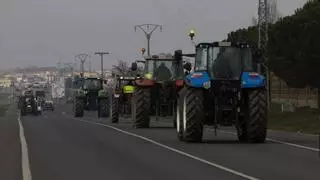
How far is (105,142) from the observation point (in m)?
24.2

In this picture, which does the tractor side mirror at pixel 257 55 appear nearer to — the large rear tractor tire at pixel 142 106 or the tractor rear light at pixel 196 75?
the tractor rear light at pixel 196 75

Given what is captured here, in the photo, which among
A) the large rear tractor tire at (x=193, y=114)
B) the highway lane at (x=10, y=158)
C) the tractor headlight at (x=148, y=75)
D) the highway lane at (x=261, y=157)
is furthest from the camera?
the tractor headlight at (x=148, y=75)

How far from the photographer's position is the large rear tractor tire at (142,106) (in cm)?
3269

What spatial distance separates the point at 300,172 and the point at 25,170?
5.68 metres

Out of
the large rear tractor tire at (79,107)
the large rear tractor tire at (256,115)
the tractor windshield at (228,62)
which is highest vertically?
the tractor windshield at (228,62)

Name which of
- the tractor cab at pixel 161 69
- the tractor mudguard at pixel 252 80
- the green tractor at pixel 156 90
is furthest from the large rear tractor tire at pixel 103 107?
the tractor mudguard at pixel 252 80

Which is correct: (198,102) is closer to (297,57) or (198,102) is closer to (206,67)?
(206,67)

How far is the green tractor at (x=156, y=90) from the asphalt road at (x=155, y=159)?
6842 mm

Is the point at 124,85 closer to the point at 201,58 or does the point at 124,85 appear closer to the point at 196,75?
the point at 201,58

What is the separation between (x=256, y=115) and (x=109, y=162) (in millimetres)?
7037

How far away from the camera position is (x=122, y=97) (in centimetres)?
4216

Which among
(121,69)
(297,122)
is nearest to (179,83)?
(297,122)

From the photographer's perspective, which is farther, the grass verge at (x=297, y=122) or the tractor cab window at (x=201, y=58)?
the grass verge at (x=297, y=122)

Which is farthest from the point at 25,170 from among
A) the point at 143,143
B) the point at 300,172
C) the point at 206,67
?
the point at 206,67
